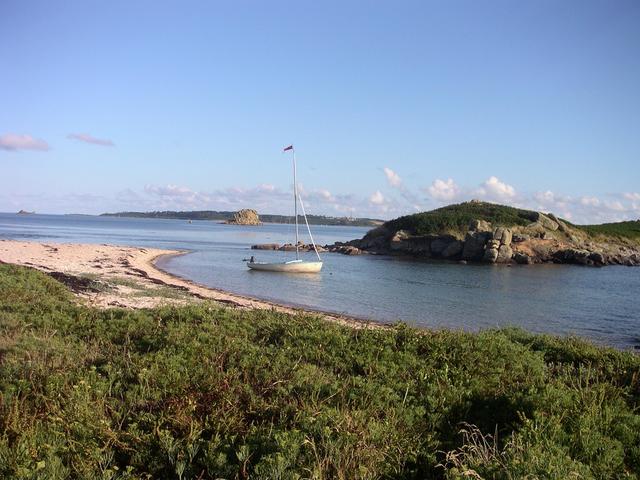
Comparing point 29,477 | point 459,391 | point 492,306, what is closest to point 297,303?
point 492,306

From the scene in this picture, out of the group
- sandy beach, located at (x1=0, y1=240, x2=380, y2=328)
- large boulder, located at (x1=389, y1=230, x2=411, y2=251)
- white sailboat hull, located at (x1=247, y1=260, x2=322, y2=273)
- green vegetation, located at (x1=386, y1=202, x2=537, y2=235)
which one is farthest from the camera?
green vegetation, located at (x1=386, y1=202, x2=537, y2=235)

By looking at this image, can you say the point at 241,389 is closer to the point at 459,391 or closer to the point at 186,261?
the point at 459,391

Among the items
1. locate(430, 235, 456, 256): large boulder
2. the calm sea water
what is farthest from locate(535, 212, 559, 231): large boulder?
the calm sea water

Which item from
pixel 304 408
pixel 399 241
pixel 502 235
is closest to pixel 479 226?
pixel 502 235

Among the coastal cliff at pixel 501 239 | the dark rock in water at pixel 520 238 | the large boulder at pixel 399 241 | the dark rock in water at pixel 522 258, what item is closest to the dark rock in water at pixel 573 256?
the coastal cliff at pixel 501 239

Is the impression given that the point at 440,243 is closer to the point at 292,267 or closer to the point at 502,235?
the point at 502,235

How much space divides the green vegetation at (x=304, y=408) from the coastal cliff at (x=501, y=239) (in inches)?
2460

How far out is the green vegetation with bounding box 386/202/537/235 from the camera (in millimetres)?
79562

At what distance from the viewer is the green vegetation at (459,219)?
7956cm

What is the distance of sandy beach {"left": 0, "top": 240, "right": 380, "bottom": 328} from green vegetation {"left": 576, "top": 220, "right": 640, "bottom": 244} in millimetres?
70010

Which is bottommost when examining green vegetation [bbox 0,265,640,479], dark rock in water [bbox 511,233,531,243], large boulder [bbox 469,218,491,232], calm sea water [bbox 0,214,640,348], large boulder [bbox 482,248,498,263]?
calm sea water [bbox 0,214,640,348]

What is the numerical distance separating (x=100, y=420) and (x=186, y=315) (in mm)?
6431

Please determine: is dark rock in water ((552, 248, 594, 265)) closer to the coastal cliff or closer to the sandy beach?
the coastal cliff

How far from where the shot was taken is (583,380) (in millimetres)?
8461
